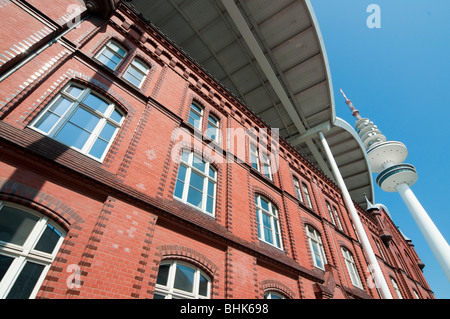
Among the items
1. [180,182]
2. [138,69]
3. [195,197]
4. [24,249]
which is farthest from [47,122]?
[195,197]

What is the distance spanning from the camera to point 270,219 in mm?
10156

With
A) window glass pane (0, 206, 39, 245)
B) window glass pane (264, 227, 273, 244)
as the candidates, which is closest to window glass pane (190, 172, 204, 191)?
window glass pane (264, 227, 273, 244)

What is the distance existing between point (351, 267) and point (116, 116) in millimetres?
14949

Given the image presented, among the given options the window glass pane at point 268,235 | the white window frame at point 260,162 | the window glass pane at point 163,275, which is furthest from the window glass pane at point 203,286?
the white window frame at point 260,162

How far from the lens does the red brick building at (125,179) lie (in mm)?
4371

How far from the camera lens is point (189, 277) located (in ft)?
19.4

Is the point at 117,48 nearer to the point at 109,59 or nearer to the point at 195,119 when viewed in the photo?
the point at 109,59

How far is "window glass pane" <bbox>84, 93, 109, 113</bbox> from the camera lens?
6575 millimetres

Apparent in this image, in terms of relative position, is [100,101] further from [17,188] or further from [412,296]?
[412,296]

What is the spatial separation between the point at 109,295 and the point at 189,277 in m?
2.07

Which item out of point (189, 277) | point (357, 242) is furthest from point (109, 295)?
point (357, 242)

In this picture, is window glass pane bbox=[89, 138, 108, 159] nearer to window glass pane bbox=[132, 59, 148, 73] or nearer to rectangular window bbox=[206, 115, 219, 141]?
window glass pane bbox=[132, 59, 148, 73]

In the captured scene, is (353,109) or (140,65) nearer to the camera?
(140,65)
